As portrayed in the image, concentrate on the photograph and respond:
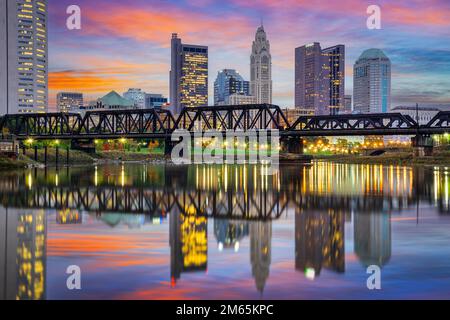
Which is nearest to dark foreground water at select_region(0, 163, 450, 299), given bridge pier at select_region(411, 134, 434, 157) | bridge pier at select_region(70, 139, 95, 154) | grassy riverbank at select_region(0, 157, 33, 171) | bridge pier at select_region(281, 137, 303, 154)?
grassy riverbank at select_region(0, 157, 33, 171)

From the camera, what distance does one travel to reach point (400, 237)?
2392cm

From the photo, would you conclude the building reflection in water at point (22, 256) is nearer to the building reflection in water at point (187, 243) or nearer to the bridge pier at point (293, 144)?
the building reflection in water at point (187, 243)

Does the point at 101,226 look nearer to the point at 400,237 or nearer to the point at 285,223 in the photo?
the point at 285,223

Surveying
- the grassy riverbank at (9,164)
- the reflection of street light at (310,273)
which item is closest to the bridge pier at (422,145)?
the grassy riverbank at (9,164)

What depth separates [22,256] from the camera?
19.0m

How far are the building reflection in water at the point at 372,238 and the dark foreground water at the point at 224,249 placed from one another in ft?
0.15

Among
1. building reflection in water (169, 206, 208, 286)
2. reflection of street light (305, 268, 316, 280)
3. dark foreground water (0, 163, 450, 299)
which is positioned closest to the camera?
dark foreground water (0, 163, 450, 299)

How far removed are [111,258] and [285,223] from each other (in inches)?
428

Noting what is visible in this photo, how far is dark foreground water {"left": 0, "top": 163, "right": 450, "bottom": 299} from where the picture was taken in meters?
15.1

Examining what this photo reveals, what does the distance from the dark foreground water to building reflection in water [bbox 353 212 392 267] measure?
0.05 m

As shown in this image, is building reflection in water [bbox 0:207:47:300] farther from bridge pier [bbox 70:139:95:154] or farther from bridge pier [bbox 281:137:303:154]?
bridge pier [bbox 70:139:95:154]

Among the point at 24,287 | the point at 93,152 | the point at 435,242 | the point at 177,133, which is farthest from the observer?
the point at 93,152

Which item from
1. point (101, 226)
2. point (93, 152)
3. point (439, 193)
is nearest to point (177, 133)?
point (93, 152)
